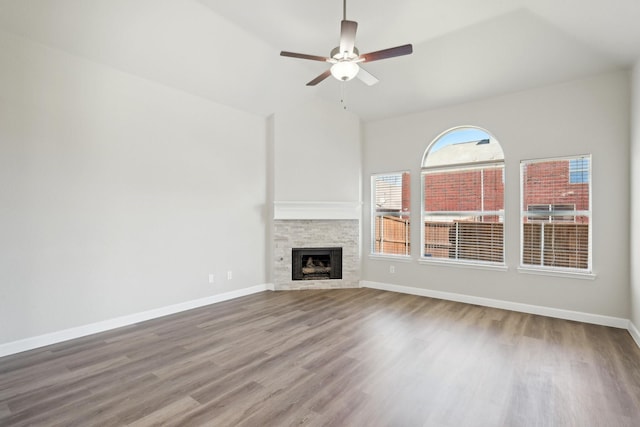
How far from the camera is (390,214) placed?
19.2 ft

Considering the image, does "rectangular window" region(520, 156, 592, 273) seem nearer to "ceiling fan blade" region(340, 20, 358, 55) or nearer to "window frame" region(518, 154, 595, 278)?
"window frame" region(518, 154, 595, 278)

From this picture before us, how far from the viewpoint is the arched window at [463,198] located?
477 centimetres

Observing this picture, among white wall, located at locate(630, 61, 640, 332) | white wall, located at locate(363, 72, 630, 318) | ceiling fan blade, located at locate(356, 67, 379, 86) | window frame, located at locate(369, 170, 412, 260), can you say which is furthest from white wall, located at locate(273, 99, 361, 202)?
white wall, located at locate(630, 61, 640, 332)

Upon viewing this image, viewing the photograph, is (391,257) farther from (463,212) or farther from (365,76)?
(365,76)

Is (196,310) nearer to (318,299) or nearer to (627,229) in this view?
(318,299)

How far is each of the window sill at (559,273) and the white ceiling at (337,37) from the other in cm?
256

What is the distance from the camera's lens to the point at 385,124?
581 cm

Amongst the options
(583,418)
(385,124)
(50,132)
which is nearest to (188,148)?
(50,132)

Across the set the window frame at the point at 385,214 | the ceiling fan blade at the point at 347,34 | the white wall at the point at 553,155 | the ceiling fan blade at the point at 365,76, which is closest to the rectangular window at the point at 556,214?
the white wall at the point at 553,155

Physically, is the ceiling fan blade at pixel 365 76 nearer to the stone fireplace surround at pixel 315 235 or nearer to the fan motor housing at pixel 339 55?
the fan motor housing at pixel 339 55

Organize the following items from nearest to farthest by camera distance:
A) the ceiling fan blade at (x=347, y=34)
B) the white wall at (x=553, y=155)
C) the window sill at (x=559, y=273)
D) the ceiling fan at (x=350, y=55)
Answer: the ceiling fan blade at (x=347, y=34) < the ceiling fan at (x=350, y=55) < the white wall at (x=553, y=155) < the window sill at (x=559, y=273)

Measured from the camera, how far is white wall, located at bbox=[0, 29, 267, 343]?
123 inches

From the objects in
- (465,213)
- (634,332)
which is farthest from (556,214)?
(634,332)

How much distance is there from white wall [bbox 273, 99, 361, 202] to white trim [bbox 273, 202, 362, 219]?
0.13 meters
